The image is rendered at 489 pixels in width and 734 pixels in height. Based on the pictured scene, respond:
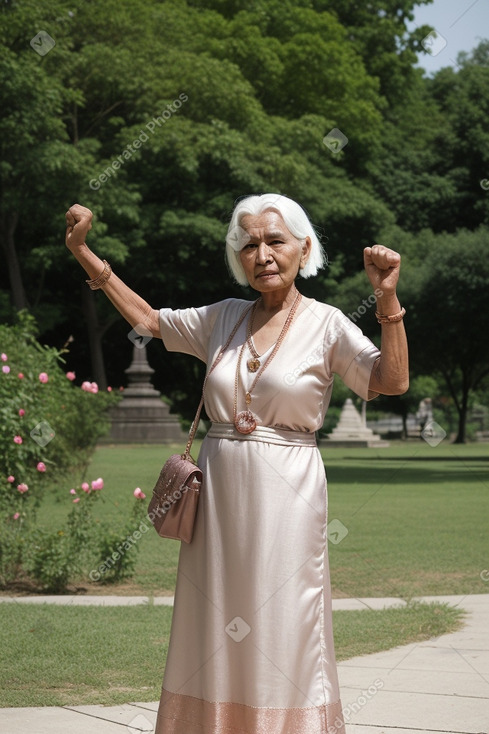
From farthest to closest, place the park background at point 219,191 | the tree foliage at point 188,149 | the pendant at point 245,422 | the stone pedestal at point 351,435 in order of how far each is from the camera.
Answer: the stone pedestal at point 351,435 → the tree foliage at point 188,149 → the park background at point 219,191 → the pendant at point 245,422

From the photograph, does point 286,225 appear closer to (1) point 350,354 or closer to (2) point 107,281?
(1) point 350,354

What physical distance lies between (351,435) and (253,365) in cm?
3743

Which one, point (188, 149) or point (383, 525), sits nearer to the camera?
Result: point (383, 525)

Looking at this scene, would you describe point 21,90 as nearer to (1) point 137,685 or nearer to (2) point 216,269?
(2) point 216,269

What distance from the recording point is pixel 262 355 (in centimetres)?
348

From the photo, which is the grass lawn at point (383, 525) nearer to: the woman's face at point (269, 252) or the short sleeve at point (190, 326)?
the short sleeve at point (190, 326)

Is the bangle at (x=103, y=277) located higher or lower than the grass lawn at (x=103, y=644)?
higher

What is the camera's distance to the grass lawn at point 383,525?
9.30 m

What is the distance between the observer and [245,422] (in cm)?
341

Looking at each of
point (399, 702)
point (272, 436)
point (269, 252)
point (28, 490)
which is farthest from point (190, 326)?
point (28, 490)

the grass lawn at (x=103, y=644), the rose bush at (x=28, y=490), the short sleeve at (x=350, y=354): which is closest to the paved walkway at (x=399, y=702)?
the grass lawn at (x=103, y=644)

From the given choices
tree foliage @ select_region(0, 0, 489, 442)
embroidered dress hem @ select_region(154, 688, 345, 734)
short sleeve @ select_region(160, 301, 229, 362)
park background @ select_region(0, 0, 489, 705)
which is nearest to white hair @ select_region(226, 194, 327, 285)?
short sleeve @ select_region(160, 301, 229, 362)

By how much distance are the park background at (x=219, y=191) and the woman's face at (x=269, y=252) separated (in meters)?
7.19

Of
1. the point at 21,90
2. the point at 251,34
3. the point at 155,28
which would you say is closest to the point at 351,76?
the point at 251,34
